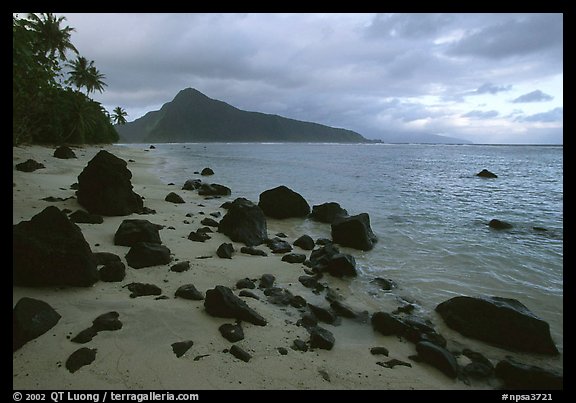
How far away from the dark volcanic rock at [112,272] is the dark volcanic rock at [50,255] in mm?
179

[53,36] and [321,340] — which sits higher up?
[53,36]

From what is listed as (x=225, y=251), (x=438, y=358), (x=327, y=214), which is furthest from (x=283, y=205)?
(x=438, y=358)

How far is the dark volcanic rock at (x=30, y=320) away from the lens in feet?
13.8

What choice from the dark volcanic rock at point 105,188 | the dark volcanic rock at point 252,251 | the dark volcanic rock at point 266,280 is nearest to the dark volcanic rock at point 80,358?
the dark volcanic rock at point 266,280

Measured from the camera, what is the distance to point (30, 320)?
4.44m

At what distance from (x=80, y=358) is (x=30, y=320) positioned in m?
1.05

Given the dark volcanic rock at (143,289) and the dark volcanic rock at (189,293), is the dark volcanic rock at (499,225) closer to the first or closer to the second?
the dark volcanic rock at (189,293)

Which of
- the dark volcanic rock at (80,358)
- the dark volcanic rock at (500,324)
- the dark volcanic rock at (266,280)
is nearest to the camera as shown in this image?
the dark volcanic rock at (80,358)

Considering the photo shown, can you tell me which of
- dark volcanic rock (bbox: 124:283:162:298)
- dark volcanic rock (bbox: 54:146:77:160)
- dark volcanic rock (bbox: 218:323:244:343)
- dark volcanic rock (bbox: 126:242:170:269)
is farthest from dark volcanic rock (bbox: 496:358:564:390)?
dark volcanic rock (bbox: 54:146:77:160)

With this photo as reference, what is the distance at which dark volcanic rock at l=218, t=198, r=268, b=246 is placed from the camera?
10.1 metres

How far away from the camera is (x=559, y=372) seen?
195 inches

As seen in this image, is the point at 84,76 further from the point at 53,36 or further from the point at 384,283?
the point at 384,283

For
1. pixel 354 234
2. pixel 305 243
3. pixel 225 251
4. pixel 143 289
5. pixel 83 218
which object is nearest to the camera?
pixel 143 289
